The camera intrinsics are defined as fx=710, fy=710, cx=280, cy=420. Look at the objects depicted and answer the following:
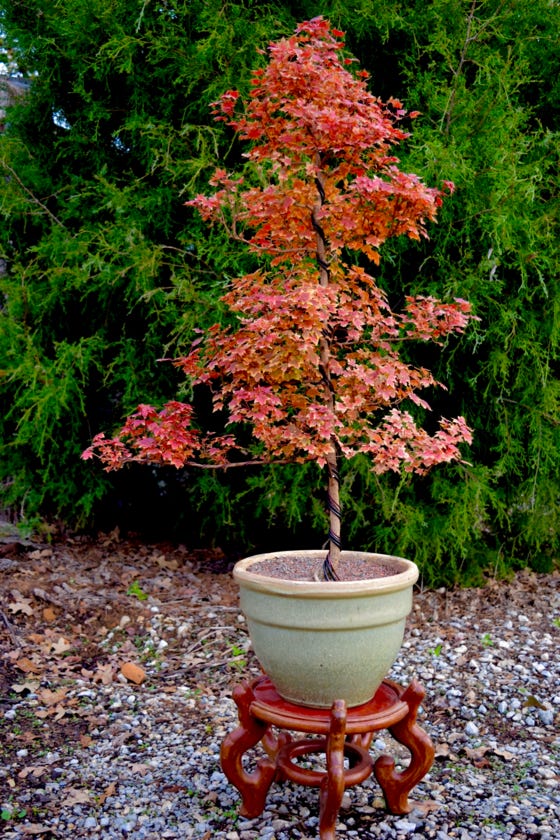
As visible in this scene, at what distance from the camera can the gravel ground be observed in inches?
68.2

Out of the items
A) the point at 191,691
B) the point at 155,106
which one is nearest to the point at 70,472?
the point at 191,691

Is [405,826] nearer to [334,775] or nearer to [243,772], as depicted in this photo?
[334,775]

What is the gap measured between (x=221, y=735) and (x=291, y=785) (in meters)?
0.34

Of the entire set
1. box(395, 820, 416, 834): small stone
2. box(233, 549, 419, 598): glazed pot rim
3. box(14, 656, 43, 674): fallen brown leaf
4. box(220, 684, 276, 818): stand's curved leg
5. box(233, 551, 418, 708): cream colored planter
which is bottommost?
box(14, 656, 43, 674): fallen brown leaf

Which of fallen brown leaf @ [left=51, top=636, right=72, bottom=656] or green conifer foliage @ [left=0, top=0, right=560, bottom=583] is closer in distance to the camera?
fallen brown leaf @ [left=51, top=636, right=72, bottom=656]

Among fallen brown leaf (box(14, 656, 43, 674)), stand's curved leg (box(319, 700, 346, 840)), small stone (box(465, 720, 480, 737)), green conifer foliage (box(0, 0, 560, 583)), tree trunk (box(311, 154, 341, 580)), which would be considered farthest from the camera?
green conifer foliage (box(0, 0, 560, 583))

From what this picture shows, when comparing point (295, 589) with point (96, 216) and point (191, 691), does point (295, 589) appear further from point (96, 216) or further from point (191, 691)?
point (96, 216)

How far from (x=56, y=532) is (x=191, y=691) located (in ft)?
5.41

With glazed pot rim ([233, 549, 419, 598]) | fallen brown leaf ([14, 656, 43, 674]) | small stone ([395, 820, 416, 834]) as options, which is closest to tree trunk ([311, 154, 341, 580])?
glazed pot rim ([233, 549, 419, 598])

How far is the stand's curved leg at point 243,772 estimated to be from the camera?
5.68ft

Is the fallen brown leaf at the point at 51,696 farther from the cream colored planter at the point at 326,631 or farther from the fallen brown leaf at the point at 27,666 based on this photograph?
the cream colored planter at the point at 326,631

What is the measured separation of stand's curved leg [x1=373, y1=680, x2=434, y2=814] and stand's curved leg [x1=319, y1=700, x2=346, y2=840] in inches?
7.4

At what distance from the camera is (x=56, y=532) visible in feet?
12.5

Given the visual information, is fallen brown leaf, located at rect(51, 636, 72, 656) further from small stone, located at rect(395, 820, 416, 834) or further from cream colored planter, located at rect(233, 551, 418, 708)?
small stone, located at rect(395, 820, 416, 834)
